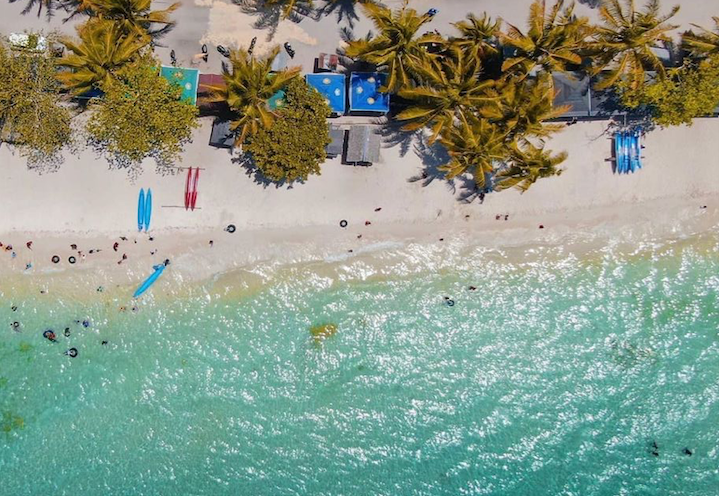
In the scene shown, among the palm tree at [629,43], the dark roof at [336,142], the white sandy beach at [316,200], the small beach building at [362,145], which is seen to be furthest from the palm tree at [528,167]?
the dark roof at [336,142]

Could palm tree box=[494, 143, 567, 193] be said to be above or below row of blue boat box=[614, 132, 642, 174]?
below

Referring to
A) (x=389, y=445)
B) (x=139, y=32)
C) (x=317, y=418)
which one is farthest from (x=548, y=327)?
(x=139, y=32)

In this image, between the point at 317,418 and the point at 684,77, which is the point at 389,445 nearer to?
the point at 317,418

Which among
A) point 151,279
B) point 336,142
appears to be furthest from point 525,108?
point 151,279

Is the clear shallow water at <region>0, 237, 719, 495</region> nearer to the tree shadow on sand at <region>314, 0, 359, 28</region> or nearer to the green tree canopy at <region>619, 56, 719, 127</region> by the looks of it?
the green tree canopy at <region>619, 56, 719, 127</region>

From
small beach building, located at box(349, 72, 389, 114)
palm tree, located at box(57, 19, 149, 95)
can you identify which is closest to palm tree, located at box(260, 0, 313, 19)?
small beach building, located at box(349, 72, 389, 114)

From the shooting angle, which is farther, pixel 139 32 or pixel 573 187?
pixel 573 187

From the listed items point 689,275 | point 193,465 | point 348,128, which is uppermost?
point 348,128
